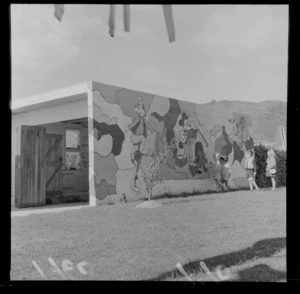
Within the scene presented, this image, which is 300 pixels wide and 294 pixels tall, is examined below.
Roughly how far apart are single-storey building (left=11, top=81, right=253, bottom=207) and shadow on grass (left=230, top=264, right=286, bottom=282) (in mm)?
5258

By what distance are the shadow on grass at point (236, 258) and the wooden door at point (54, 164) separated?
6.67m

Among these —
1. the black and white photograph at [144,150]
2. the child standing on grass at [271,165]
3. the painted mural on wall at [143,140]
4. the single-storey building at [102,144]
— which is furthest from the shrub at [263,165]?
the single-storey building at [102,144]

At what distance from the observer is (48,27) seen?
785 cm

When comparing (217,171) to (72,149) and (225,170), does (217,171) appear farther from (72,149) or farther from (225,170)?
(72,149)

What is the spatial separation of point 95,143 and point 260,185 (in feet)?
27.2

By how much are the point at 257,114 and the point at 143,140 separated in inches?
273

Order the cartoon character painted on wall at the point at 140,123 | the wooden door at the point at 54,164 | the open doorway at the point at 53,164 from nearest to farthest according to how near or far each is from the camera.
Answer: the open doorway at the point at 53,164
the cartoon character painted on wall at the point at 140,123
the wooden door at the point at 54,164

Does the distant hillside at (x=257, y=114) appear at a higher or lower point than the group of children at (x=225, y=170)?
higher

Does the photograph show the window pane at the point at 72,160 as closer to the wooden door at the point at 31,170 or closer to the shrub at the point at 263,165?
the wooden door at the point at 31,170

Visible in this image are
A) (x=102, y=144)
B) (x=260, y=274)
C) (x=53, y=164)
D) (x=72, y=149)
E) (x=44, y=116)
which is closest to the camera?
(x=260, y=274)

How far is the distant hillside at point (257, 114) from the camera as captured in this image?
12.7m

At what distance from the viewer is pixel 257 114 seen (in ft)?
49.5

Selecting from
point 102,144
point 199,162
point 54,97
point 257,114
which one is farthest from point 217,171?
point 54,97
